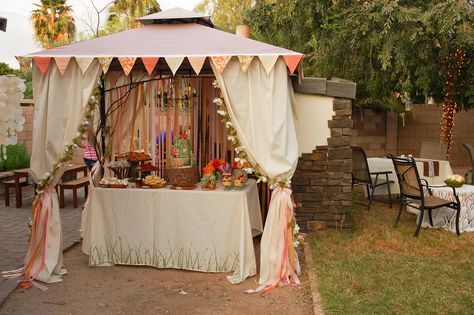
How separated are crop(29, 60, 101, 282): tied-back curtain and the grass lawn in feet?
8.83

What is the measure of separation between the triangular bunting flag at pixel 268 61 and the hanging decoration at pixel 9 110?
3.08 metres

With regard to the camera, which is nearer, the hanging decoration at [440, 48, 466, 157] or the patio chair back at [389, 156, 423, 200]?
the patio chair back at [389, 156, 423, 200]

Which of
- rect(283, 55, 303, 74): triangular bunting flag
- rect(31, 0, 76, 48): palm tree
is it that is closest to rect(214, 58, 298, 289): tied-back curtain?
rect(283, 55, 303, 74): triangular bunting flag

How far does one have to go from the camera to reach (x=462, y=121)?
49.6 feet

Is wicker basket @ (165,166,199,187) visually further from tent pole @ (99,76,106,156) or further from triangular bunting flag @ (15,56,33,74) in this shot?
triangular bunting flag @ (15,56,33,74)

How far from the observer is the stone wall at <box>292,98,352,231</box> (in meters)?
6.69

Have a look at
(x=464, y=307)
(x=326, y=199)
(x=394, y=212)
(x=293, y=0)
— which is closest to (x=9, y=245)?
(x=326, y=199)

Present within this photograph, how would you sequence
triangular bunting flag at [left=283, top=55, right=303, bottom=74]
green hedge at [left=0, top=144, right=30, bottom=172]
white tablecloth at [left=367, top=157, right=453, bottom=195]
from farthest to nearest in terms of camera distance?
1. green hedge at [left=0, top=144, right=30, bottom=172]
2. white tablecloth at [left=367, top=157, right=453, bottom=195]
3. triangular bunting flag at [left=283, top=55, right=303, bottom=74]

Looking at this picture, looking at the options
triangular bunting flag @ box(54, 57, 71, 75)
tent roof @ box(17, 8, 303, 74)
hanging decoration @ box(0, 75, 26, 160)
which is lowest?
hanging decoration @ box(0, 75, 26, 160)

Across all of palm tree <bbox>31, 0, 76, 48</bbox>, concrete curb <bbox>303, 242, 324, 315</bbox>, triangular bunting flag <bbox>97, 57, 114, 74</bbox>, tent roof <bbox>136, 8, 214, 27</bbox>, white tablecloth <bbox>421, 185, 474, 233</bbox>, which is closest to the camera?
concrete curb <bbox>303, 242, 324, 315</bbox>

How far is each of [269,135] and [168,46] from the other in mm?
1352

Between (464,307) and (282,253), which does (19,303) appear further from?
(464,307)

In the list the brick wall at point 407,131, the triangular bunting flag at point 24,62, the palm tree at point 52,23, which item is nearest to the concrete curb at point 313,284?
the triangular bunting flag at point 24,62

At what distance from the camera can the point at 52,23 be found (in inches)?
1096
